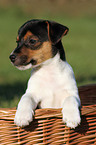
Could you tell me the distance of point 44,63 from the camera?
10.7 feet

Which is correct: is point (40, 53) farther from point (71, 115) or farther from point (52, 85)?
point (71, 115)

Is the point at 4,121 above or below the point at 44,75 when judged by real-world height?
below

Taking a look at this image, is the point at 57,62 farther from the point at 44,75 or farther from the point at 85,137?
the point at 85,137

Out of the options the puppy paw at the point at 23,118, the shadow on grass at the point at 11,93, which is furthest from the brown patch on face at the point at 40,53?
the shadow on grass at the point at 11,93

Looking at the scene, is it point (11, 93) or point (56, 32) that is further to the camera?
point (11, 93)

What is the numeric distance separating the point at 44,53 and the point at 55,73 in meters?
0.34

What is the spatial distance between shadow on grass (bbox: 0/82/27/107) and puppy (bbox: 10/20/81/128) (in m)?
1.68

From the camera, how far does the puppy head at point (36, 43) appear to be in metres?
3.12

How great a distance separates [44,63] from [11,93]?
9.11ft

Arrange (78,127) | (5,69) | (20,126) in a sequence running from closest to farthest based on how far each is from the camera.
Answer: (20,126) < (78,127) < (5,69)

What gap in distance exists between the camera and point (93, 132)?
9.63 ft

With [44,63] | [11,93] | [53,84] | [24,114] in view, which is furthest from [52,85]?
[11,93]

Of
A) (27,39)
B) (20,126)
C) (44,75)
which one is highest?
(27,39)

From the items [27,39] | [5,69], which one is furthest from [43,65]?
[5,69]
